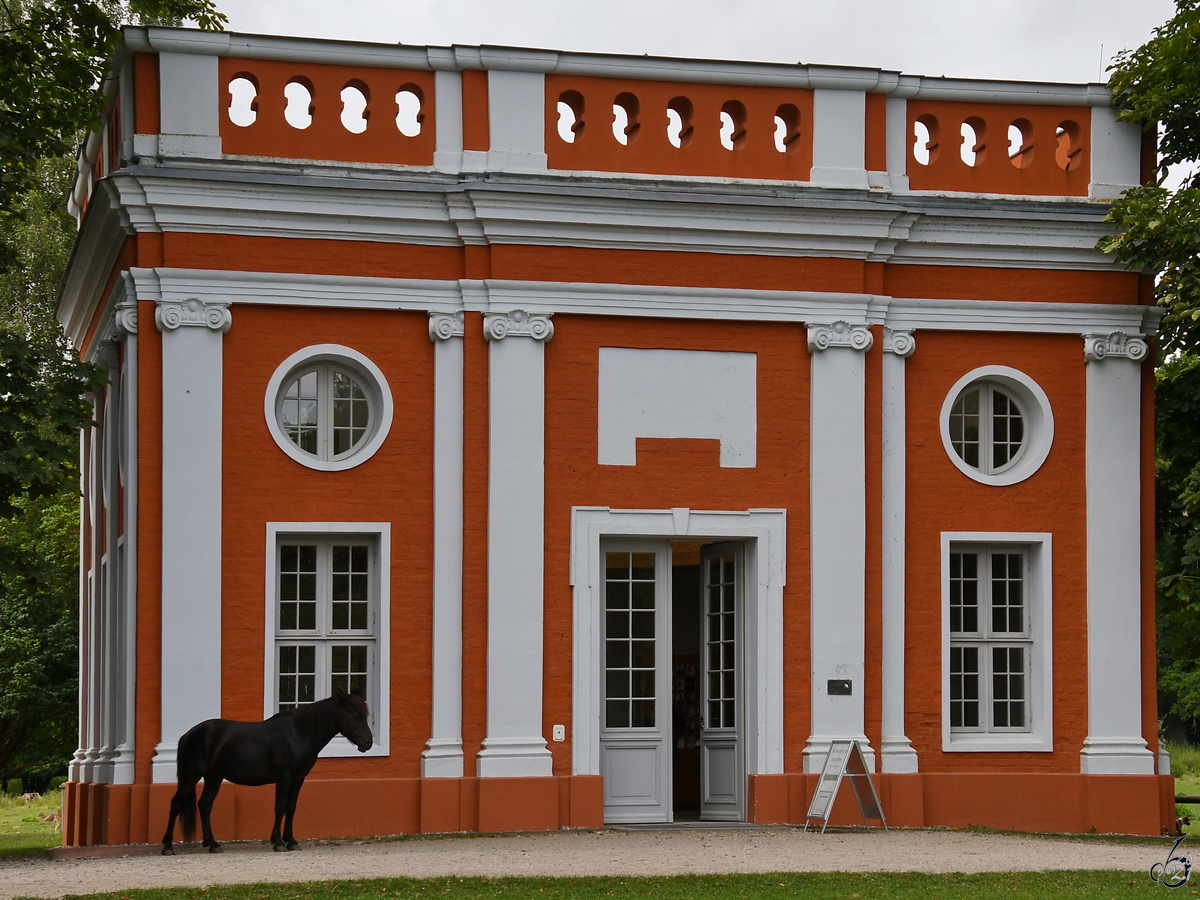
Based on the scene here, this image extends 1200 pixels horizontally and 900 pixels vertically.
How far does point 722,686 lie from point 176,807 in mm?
5285

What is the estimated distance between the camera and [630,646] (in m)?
15.8

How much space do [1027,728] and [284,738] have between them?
7106mm

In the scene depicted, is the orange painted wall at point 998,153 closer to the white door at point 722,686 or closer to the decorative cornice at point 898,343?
the decorative cornice at point 898,343

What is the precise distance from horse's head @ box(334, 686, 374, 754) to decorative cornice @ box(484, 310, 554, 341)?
3.66 metres

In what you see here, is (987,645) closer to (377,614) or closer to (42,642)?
(377,614)

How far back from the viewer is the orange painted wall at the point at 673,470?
609 inches

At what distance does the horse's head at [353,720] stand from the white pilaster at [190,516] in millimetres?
1797

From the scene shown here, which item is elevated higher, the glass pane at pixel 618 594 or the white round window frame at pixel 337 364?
the white round window frame at pixel 337 364

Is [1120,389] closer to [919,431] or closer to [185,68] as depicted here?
[919,431]

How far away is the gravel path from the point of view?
39.2ft

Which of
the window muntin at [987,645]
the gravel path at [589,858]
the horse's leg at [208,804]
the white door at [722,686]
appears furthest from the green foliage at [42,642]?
the window muntin at [987,645]

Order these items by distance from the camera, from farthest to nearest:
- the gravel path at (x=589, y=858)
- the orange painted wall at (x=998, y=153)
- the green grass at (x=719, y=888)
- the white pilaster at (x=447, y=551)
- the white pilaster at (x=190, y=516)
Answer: the orange painted wall at (x=998, y=153) < the white pilaster at (x=447, y=551) < the white pilaster at (x=190, y=516) < the gravel path at (x=589, y=858) < the green grass at (x=719, y=888)

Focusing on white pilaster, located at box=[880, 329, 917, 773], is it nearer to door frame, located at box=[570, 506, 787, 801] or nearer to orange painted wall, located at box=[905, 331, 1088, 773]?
orange painted wall, located at box=[905, 331, 1088, 773]

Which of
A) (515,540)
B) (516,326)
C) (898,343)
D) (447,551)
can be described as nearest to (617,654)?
(515,540)
